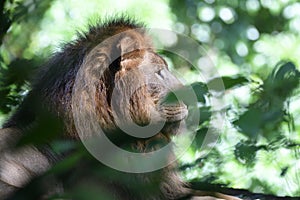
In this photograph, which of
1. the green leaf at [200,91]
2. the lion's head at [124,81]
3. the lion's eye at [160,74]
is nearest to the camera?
the green leaf at [200,91]

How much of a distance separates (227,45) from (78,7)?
2.04 metres

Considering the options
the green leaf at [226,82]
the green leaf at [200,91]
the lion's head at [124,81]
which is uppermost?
the lion's head at [124,81]

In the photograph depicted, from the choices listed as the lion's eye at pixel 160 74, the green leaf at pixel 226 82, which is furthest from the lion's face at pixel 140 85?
the green leaf at pixel 226 82

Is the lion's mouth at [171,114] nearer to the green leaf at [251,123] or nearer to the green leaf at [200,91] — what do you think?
the green leaf at [200,91]

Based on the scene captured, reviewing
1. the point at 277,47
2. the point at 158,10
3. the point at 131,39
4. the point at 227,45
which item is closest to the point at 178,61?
the point at 131,39

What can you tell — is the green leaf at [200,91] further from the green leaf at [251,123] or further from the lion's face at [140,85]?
the lion's face at [140,85]

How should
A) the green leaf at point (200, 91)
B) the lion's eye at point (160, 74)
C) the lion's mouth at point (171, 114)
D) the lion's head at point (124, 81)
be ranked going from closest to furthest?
the green leaf at point (200, 91)
the lion's mouth at point (171, 114)
the lion's head at point (124, 81)
the lion's eye at point (160, 74)

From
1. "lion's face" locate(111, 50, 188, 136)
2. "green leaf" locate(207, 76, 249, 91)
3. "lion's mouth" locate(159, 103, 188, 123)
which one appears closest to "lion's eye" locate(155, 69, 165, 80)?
"lion's face" locate(111, 50, 188, 136)

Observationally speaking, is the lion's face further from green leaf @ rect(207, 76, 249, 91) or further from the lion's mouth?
green leaf @ rect(207, 76, 249, 91)

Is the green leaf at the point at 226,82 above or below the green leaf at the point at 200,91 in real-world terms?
below

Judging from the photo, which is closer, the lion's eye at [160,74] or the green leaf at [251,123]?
the green leaf at [251,123]

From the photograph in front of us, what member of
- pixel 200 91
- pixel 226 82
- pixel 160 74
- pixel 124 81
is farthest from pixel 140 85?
pixel 226 82

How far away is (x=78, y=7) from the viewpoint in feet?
27.3

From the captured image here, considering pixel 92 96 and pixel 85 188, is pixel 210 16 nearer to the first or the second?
pixel 92 96
